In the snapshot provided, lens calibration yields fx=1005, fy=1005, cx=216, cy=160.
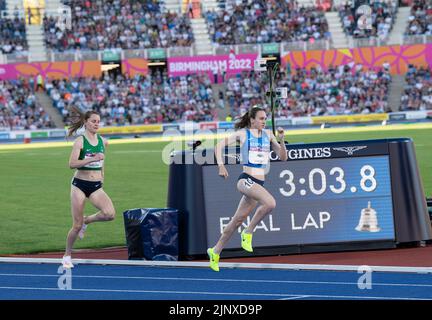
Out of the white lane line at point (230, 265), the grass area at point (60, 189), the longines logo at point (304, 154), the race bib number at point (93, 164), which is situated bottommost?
the grass area at point (60, 189)

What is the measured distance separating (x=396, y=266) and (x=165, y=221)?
2.97 metres

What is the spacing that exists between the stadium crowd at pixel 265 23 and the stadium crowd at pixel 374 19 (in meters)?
1.35

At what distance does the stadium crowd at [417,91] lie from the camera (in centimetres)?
5678

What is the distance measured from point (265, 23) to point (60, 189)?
128 feet

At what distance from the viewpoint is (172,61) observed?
5881 cm

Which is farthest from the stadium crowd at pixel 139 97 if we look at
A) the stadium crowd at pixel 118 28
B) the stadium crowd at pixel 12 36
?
the stadium crowd at pixel 12 36

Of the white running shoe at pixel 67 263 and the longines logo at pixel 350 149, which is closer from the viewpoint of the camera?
the white running shoe at pixel 67 263

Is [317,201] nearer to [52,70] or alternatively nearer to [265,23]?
[52,70]

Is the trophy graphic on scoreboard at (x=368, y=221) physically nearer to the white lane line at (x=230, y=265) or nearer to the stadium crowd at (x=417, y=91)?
the white lane line at (x=230, y=265)

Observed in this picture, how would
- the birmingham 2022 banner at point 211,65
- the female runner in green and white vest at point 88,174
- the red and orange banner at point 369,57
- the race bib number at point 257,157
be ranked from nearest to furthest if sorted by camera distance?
the race bib number at point 257,157 < the female runner in green and white vest at point 88,174 < the birmingham 2022 banner at point 211,65 < the red and orange banner at point 369,57

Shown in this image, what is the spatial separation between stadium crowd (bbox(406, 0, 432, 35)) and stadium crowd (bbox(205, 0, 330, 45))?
206 inches

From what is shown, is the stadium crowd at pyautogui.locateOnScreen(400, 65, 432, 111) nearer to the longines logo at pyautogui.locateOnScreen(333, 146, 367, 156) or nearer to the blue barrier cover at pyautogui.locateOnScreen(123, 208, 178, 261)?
the longines logo at pyautogui.locateOnScreen(333, 146, 367, 156)

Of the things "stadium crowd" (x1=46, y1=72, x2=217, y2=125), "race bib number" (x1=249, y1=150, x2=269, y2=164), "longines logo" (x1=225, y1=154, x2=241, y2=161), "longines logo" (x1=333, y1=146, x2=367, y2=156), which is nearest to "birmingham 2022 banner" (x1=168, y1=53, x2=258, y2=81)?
"stadium crowd" (x1=46, y1=72, x2=217, y2=125)
